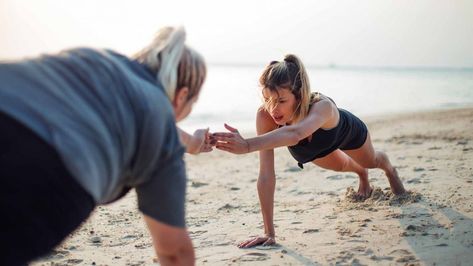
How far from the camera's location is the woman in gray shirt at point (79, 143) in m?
1.66

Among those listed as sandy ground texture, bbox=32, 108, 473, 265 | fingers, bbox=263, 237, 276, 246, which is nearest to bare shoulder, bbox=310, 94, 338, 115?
sandy ground texture, bbox=32, 108, 473, 265

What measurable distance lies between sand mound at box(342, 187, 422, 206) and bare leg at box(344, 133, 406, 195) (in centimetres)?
9

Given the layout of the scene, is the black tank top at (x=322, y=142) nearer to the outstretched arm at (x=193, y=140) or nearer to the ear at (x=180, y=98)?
the outstretched arm at (x=193, y=140)

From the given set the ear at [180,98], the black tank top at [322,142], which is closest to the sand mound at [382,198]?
the black tank top at [322,142]

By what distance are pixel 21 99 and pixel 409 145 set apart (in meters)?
7.68

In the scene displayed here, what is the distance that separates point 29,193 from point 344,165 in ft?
12.5

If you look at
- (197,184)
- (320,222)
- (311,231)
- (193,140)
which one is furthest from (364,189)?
(193,140)

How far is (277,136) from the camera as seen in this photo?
3822mm

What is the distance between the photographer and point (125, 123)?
5.85 feet

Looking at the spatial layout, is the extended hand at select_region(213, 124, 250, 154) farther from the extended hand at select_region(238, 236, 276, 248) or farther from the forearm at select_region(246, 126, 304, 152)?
the extended hand at select_region(238, 236, 276, 248)

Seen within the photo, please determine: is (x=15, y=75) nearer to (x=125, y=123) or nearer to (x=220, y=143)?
(x=125, y=123)

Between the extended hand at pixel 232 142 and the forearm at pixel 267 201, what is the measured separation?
546 millimetres

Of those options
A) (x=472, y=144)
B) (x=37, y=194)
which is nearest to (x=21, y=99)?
(x=37, y=194)

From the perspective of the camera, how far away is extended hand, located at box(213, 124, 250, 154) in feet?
12.1
